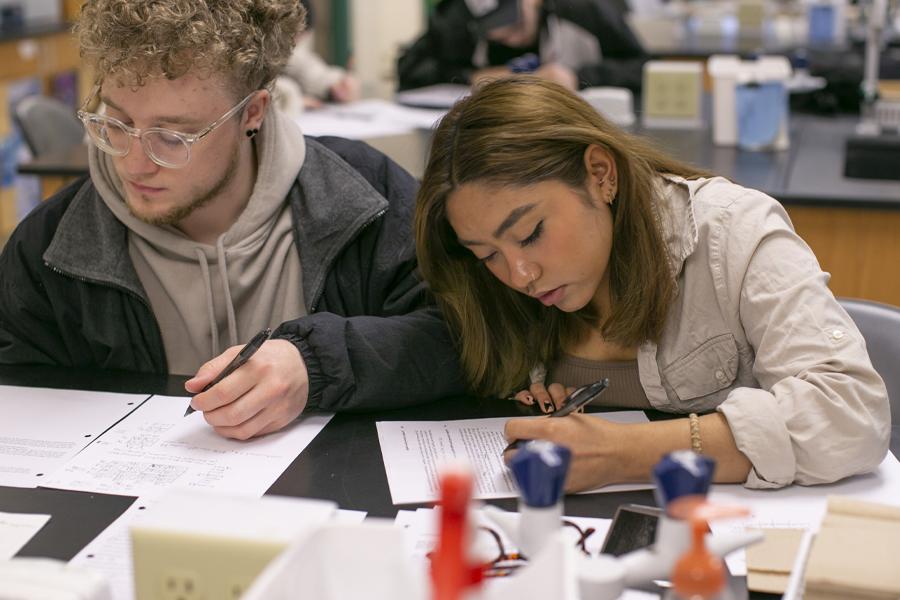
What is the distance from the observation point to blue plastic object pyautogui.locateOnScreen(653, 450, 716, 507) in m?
0.87

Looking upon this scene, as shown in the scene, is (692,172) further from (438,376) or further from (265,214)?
(265,214)

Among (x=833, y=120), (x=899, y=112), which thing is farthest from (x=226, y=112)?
(x=833, y=120)

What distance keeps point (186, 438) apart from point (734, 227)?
80 centimetres

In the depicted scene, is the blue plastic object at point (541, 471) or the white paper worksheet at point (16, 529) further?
the white paper worksheet at point (16, 529)

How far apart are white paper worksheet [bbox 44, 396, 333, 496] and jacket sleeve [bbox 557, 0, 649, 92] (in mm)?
2784

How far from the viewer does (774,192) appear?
8.98ft

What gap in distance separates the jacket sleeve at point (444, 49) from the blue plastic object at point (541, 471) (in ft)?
10.8

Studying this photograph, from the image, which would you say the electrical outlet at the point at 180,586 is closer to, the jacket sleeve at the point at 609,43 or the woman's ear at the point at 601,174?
the woman's ear at the point at 601,174

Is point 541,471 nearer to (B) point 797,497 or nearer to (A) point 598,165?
(B) point 797,497

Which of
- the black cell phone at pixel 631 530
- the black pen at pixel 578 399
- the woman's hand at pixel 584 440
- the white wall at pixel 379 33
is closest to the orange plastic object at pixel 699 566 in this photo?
the black cell phone at pixel 631 530

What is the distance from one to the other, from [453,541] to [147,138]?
3.62 ft

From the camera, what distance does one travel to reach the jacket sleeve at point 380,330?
1568 millimetres

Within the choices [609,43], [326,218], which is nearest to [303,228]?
[326,218]

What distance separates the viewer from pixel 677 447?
1.36 meters
